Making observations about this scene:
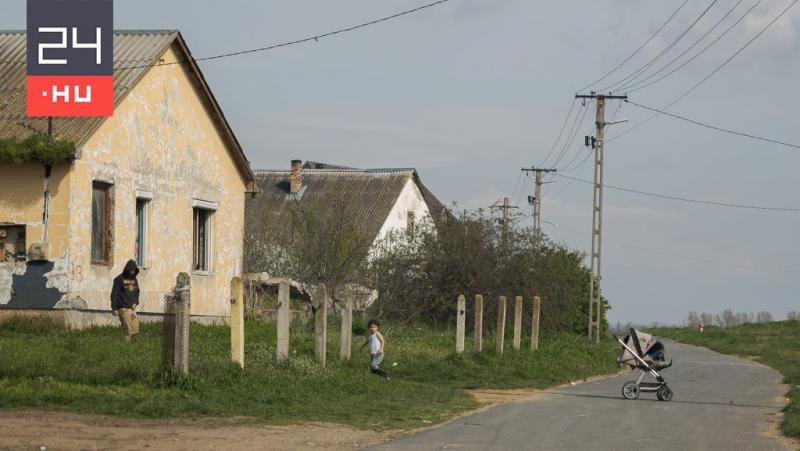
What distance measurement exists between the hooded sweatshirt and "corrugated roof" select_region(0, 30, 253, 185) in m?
3.16

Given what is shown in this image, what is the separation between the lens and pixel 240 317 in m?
18.0

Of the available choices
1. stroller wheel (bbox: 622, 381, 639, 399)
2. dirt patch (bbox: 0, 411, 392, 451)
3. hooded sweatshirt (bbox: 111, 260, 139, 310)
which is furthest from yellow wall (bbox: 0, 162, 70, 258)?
stroller wheel (bbox: 622, 381, 639, 399)

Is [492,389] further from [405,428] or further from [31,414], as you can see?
[31,414]

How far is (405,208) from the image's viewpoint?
60281 millimetres

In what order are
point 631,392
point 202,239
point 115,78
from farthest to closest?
1. point 202,239
2. point 115,78
3. point 631,392

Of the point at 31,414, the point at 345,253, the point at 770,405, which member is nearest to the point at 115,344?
the point at 31,414

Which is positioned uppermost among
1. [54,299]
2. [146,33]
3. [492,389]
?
[146,33]

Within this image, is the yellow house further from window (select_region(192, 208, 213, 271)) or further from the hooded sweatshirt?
the hooded sweatshirt

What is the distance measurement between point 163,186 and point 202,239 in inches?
125

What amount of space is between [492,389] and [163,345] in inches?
315

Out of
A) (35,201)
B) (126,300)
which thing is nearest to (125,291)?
(126,300)

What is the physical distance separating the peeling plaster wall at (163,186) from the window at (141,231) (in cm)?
14

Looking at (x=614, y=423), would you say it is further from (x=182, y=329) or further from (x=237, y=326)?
(x=182, y=329)

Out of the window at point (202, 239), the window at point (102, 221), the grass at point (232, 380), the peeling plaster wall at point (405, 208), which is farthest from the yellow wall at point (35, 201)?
the peeling plaster wall at point (405, 208)
